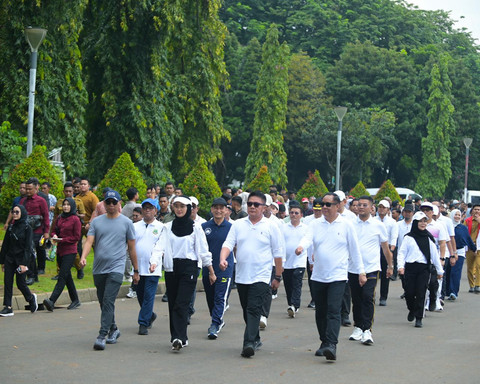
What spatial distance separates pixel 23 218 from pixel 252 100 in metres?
42.4

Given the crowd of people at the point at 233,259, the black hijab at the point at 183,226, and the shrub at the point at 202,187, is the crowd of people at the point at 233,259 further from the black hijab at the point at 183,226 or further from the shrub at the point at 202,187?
the shrub at the point at 202,187

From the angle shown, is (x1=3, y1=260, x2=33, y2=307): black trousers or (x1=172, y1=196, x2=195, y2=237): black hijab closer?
(x1=172, y1=196, x2=195, y2=237): black hijab

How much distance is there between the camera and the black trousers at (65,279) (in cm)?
1275

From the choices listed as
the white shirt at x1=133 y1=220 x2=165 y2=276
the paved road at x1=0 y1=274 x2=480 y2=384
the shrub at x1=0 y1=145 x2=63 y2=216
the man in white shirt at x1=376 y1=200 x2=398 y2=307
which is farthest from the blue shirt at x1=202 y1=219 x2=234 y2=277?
the shrub at x1=0 y1=145 x2=63 y2=216

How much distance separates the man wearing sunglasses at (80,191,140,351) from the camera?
9.90m

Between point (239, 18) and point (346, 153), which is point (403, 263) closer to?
point (346, 153)

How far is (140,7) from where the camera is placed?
1037 inches

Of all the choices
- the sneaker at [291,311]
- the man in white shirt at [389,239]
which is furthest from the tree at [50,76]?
the sneaker at [291,311]

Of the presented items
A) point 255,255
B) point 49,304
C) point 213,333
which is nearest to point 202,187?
point 49,304

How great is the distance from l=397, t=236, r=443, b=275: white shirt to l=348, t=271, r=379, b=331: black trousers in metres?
1.94

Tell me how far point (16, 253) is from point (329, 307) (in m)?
5.42

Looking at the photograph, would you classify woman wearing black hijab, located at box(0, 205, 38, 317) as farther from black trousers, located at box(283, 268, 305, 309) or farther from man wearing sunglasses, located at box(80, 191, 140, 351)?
black trousers, located at box(283, 268, 305, 309)

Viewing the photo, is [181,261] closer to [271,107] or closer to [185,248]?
[185,248]

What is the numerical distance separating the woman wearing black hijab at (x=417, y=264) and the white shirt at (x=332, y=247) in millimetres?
2931
